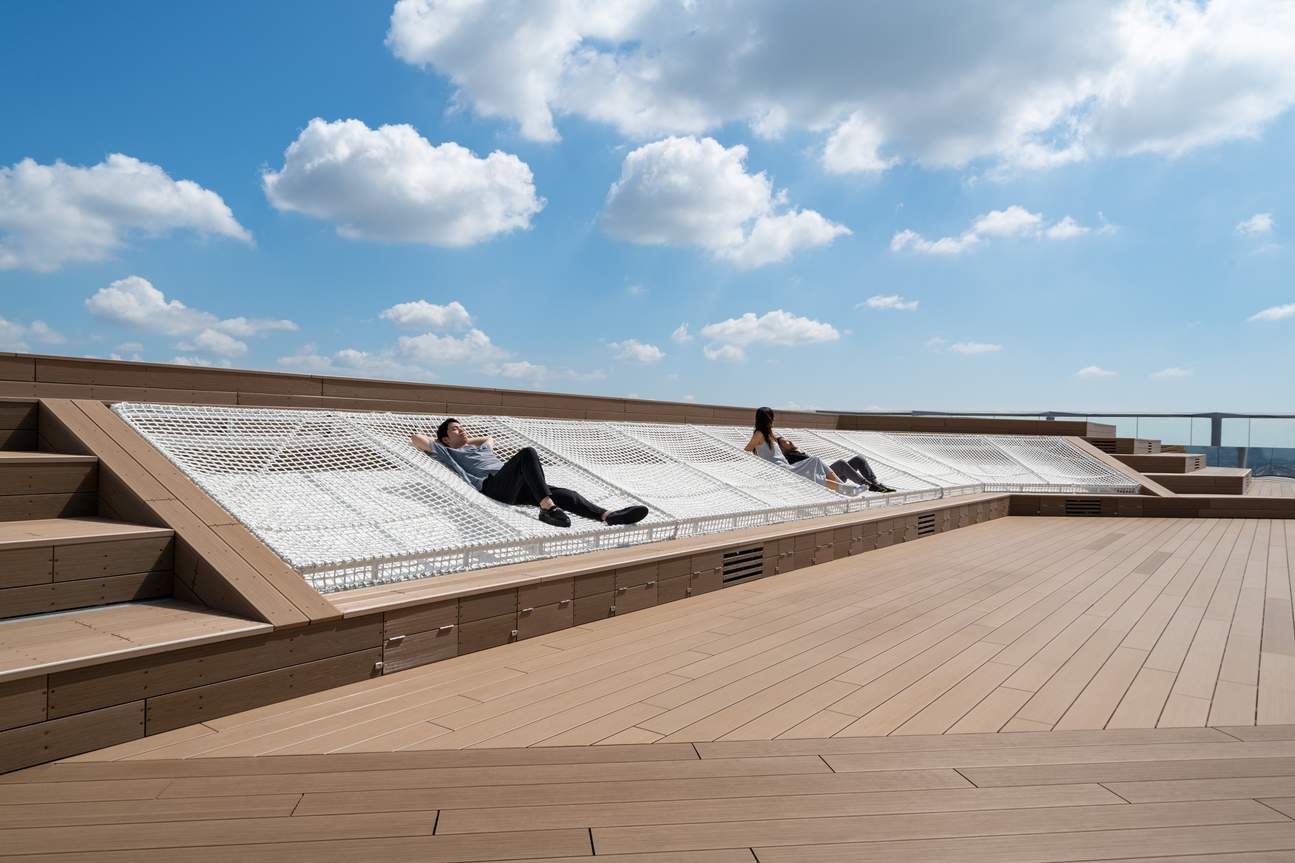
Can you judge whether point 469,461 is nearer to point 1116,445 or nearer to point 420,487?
point 420,487

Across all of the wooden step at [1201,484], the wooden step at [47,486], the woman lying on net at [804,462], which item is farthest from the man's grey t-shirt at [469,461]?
the wooden step at [1201,484]

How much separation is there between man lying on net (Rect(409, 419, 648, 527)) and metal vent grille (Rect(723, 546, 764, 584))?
49cm

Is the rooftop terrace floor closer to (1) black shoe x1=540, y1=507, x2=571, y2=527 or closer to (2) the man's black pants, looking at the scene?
(1) black shoe x1=540, y1=507, x2=571, y2=527

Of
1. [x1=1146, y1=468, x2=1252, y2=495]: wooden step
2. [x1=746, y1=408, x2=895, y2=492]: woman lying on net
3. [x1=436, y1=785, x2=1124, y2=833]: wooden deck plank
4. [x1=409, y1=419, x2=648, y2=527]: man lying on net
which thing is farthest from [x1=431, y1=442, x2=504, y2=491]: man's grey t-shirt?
[x1=1146, y1=468, x2=1252, y2=495]: wooden step

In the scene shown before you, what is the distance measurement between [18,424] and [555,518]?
7.15 feet

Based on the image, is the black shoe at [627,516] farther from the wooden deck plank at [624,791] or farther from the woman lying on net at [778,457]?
the woman lying on net at [778,457]

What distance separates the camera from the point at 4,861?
4.60 ft

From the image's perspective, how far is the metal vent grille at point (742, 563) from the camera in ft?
13.2

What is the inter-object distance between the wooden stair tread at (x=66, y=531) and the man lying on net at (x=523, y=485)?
173 cm

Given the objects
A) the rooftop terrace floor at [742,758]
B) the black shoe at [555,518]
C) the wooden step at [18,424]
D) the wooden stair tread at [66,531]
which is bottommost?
the rooftop terrace floor at [742,758]

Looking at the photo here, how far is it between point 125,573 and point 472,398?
11.9 feet

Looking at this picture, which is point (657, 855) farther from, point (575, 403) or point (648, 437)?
point (575, 403)

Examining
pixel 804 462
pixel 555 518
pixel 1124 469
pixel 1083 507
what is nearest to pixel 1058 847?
pixel 555 518

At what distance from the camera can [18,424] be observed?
309cm
